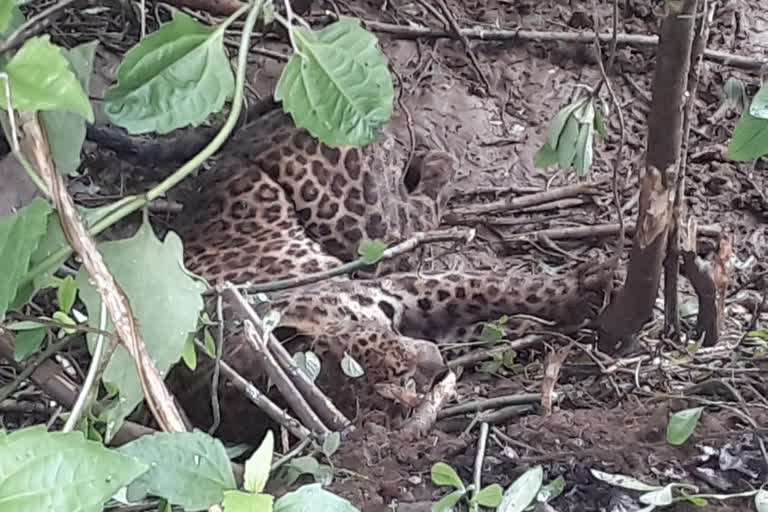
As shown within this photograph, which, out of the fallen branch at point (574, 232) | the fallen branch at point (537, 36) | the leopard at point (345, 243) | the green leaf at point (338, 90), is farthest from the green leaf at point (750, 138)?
the fallen branch at point (537, 36)

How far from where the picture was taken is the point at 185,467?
91 centimetres

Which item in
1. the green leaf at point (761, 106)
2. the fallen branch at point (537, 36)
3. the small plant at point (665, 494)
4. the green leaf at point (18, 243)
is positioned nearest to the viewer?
the green leaf at point (18, 243)

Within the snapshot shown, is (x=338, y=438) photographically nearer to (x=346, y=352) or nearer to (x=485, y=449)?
(x=485, y=449)

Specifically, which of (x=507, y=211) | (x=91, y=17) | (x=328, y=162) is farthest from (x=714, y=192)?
(x=91, y=17)

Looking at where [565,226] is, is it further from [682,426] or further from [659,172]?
[682,426]

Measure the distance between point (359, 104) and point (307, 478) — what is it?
2.13 feet

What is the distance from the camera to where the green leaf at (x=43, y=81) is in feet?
2.38

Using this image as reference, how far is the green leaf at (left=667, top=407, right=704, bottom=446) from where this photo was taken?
1383 millimetres

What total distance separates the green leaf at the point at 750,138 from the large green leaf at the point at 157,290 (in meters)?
0.55

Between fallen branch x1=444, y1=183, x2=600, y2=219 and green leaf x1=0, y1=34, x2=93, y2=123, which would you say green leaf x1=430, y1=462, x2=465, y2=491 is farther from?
fallen branch x1=444, y1=183, x2=600, y2=219

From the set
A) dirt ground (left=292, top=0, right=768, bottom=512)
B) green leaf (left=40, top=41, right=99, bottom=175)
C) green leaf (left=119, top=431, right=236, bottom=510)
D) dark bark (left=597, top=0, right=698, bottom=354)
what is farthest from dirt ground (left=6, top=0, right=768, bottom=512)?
green leaf (left=40, top=41, right=99, bottom=175)

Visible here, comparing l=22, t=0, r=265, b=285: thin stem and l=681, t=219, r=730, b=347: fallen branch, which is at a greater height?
l=22, t=0, r=265, b=285: thin stem

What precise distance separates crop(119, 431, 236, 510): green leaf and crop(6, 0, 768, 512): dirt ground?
0.48 m

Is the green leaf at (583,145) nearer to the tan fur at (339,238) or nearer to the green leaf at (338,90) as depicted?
the tan fur at (339,238)
